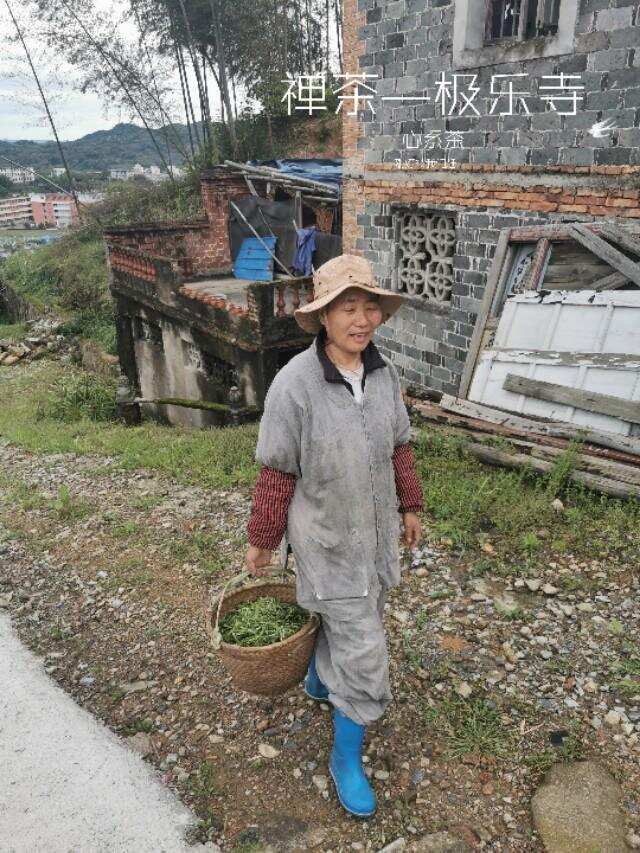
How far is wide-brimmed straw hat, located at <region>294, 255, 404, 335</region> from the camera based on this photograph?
233 cm

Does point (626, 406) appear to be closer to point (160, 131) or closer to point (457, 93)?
point (457, 93)

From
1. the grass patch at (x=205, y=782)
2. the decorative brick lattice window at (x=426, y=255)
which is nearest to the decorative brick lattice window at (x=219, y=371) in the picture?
the decorative brick lattice window at (x=426, y=255)

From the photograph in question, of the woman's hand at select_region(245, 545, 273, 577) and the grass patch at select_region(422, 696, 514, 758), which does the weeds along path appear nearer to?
the grass patch at select_region(422, 696, 514, 758)

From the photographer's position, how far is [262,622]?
2.80m

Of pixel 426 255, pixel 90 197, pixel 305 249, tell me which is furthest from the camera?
pixel 90 197

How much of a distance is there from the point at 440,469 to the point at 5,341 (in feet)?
57.9

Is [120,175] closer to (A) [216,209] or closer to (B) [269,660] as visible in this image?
(A) [216,209]

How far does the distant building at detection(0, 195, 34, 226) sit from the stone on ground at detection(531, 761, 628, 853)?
62.0 metres

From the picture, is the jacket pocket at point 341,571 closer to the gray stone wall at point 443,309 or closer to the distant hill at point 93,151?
the gray stone wall at point 443,309

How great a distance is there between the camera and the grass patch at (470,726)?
2.87m

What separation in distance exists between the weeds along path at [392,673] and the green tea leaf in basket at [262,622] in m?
0.64

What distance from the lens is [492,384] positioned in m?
6.52

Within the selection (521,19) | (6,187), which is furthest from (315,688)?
(6,187)

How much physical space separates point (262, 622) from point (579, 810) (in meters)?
1.56
